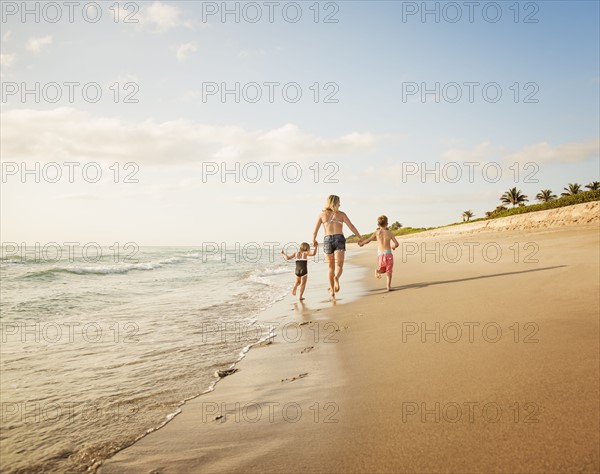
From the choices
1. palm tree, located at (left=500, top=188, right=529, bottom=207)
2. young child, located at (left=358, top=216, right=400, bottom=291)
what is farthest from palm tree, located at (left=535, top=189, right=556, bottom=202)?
young child, located at (left=358, top=216, right=400, bottom=291)

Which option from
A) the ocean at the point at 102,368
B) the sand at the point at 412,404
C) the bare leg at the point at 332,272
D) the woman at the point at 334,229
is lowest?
the ocean at the point at 102,368

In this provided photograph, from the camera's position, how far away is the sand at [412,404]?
1.91 m

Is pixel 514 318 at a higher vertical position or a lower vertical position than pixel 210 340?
higher

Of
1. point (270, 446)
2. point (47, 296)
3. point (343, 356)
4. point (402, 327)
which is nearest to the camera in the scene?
point (270, 446)

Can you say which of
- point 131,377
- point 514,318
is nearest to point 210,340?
point 131,377

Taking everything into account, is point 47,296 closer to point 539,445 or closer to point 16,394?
point 16,394

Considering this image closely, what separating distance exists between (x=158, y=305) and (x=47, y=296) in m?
5.56

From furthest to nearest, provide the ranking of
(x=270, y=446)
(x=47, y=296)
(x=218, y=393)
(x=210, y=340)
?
(x=47, y=296) → (x=210, y=340) → (x=218, y=393) → (x=270, y=446)

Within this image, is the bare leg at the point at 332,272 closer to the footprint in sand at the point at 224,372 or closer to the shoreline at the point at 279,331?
the shoreline at the point at 279,331

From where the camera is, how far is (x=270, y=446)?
2209mm

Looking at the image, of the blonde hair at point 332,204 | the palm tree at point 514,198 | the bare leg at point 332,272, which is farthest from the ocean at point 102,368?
the palm tree at point 514,198

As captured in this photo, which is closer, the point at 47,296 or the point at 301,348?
the point at 301,348

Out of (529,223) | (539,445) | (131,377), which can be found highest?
(529,223)

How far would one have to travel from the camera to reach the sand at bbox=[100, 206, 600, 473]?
75.2 inches
